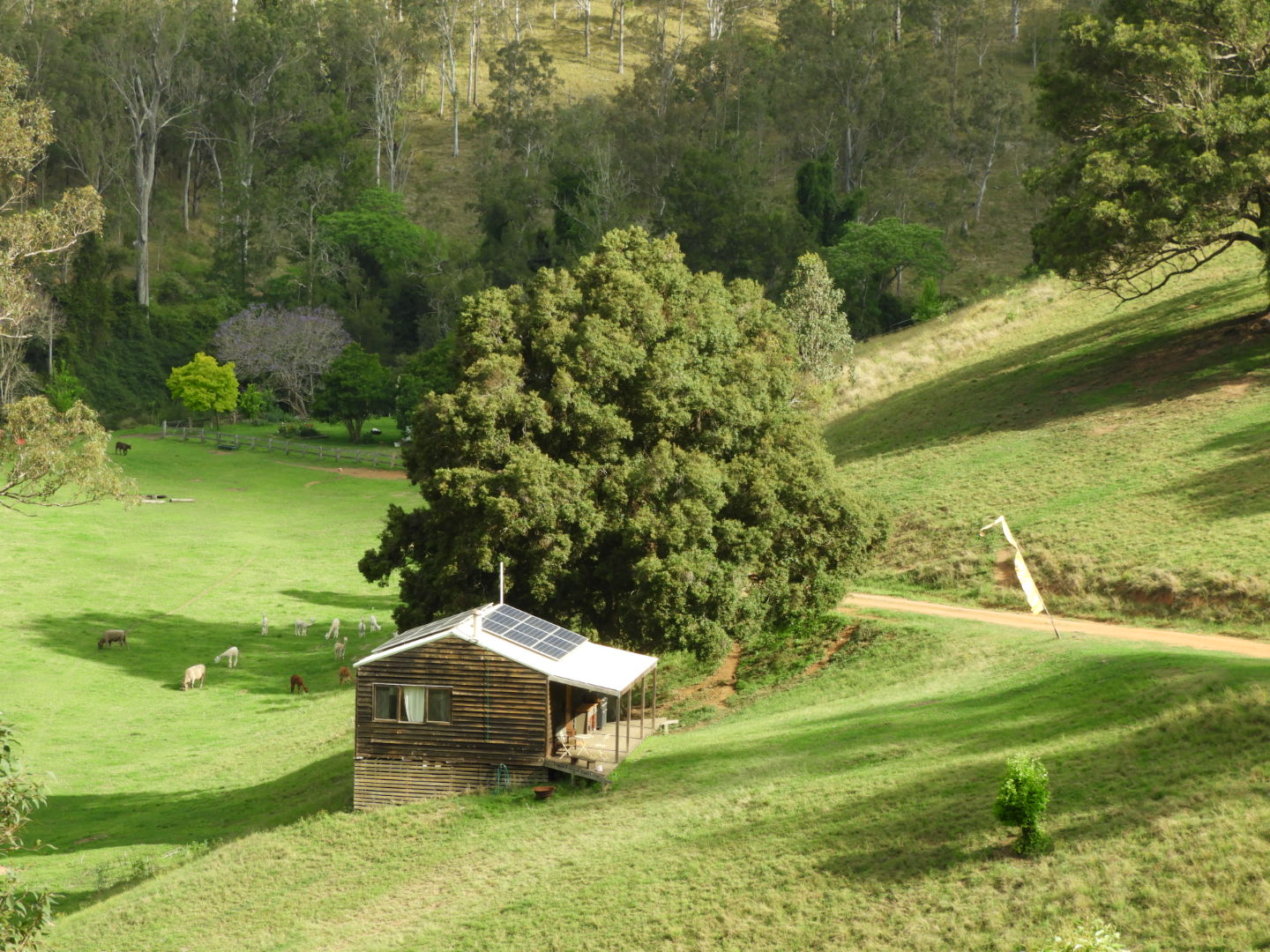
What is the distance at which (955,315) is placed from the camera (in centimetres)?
8394

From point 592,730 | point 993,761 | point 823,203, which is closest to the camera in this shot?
point 993,761

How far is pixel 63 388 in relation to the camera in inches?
3976

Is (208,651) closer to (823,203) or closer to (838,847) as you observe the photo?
(838,847)

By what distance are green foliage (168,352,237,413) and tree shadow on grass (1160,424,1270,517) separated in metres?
73.6

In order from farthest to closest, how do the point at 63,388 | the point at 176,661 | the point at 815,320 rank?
the point at 63,388
the point at 815,320
the point at 176,661

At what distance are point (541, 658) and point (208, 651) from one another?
2484 cm

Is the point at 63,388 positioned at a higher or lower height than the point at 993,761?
higher

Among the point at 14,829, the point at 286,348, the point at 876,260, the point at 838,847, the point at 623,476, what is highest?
the point at 876,260

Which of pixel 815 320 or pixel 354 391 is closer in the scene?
pixel 815 320

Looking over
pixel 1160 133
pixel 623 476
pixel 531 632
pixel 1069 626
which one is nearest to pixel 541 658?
pixel 531 632

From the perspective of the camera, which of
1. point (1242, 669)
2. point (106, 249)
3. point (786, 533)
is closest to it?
point (1242, 669)

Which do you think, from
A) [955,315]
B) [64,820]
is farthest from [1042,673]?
[955,315]

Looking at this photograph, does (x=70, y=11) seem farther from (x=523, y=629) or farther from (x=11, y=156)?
(x=523, y=629)

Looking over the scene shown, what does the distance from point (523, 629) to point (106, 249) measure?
101 meters
